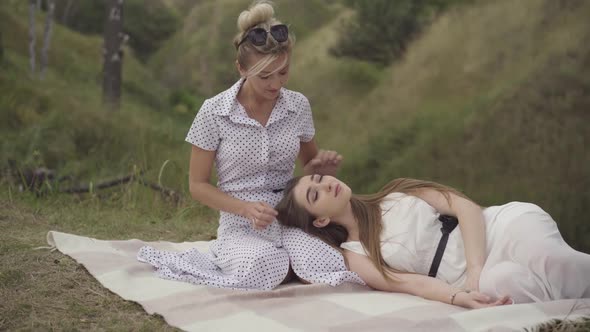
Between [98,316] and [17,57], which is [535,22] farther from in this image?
[98,316]

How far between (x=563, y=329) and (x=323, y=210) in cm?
117

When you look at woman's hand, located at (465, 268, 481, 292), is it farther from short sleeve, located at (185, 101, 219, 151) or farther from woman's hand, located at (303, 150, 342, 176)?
short sleeve, located at (185, 101, 219, 151)

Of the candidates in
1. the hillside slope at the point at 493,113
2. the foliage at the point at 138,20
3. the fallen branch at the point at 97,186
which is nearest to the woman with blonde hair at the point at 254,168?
the fallen branch at the point at 97,186

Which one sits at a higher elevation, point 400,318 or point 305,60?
point 305,60

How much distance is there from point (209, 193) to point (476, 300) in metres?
1.29

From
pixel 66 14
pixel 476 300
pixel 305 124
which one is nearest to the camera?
pixel 476 300

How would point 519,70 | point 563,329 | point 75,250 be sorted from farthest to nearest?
point 519,70 → point 75,250 → point 563,329

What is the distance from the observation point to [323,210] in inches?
137

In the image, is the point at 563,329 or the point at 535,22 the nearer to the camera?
the point at 563,329

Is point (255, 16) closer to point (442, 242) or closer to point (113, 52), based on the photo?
point (442, 242)

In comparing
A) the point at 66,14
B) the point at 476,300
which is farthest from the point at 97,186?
the point at 66,14

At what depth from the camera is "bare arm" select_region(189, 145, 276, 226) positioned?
134 inches

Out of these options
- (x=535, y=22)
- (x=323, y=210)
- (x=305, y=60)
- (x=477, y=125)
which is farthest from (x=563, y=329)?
(x=305, y=60)

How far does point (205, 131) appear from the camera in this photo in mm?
3582
